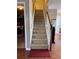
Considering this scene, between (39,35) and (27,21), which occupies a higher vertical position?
(27,21)

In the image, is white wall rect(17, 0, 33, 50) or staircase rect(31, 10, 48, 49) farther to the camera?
staircase rect(31, 10, 48, 49)

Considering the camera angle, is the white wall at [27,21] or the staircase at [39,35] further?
the staircase at [39,35]

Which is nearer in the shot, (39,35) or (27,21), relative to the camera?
(27,21)
